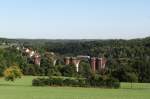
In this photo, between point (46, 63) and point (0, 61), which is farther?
point (46, 63)

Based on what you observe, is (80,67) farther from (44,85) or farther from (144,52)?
(44,85)

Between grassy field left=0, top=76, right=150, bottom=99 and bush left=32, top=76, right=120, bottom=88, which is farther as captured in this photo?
bush left=32, top=76, right=120, bottom=88

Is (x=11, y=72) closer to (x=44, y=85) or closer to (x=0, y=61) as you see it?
(x=44, y=85)

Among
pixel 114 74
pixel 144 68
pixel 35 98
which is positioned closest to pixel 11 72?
pixel 114 74

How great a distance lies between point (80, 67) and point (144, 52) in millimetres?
53666

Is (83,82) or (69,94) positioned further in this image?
(83,82)

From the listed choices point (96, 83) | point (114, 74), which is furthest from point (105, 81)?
point (114, 74)

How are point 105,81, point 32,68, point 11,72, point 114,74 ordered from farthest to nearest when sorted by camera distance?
point 32,68, point 114,74, point 11,72, point 105,81

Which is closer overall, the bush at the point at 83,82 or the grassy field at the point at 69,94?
the grassy field at the point at 69,94

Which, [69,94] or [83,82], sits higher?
[69,94]

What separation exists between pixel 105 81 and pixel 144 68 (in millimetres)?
32623

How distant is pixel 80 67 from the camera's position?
146000 millimetres

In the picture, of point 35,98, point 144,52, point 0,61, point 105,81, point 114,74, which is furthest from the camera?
point 144,52

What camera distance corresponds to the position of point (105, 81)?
77.6m
